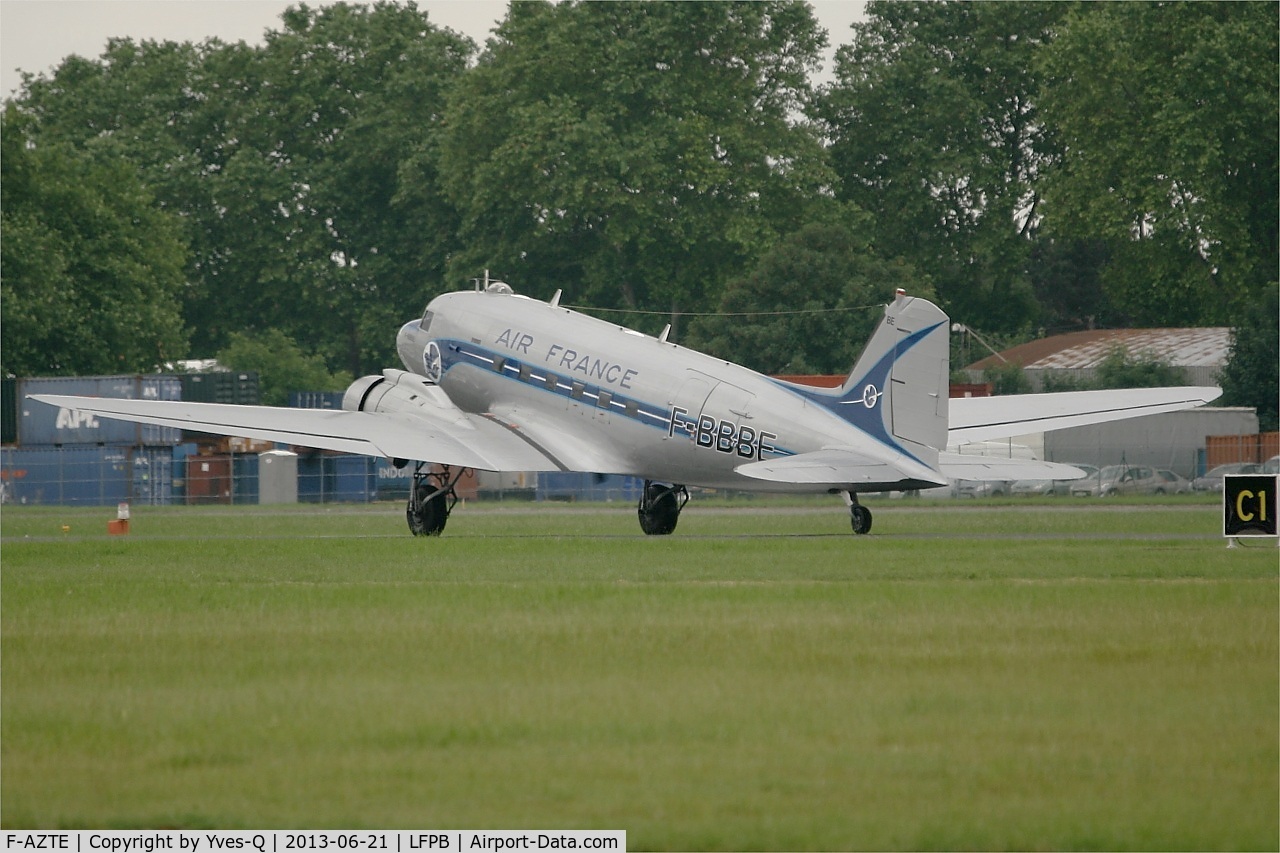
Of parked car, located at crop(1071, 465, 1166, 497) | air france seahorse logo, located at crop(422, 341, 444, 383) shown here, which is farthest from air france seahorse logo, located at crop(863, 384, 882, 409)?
parked car, located at crop(1071, 465, 1166, 497)

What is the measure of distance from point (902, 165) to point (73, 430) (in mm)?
50424

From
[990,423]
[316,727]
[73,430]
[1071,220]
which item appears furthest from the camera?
[1071,220]

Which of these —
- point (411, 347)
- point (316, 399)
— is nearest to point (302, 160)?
point (316, 399)

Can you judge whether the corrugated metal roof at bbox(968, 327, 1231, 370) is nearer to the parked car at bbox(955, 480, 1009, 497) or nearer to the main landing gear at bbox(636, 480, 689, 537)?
the parked car at bbox(955, 480, 1009, 497)

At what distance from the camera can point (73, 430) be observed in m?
71.6

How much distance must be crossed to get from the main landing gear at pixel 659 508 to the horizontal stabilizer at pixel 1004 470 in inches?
236

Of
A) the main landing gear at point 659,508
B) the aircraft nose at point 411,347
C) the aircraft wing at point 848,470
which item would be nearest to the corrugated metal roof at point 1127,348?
the aircraft nose at point 411,347

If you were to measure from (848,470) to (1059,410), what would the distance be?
6468 mm

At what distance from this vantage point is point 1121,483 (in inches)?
2522

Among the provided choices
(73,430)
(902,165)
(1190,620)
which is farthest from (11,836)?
(902,165)

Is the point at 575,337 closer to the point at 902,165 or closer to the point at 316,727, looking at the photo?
the point at 316,727

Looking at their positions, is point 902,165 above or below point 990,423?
above

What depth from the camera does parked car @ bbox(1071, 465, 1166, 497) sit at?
63719 millimetres

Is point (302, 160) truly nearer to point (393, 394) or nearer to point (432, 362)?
point (432, 362)
